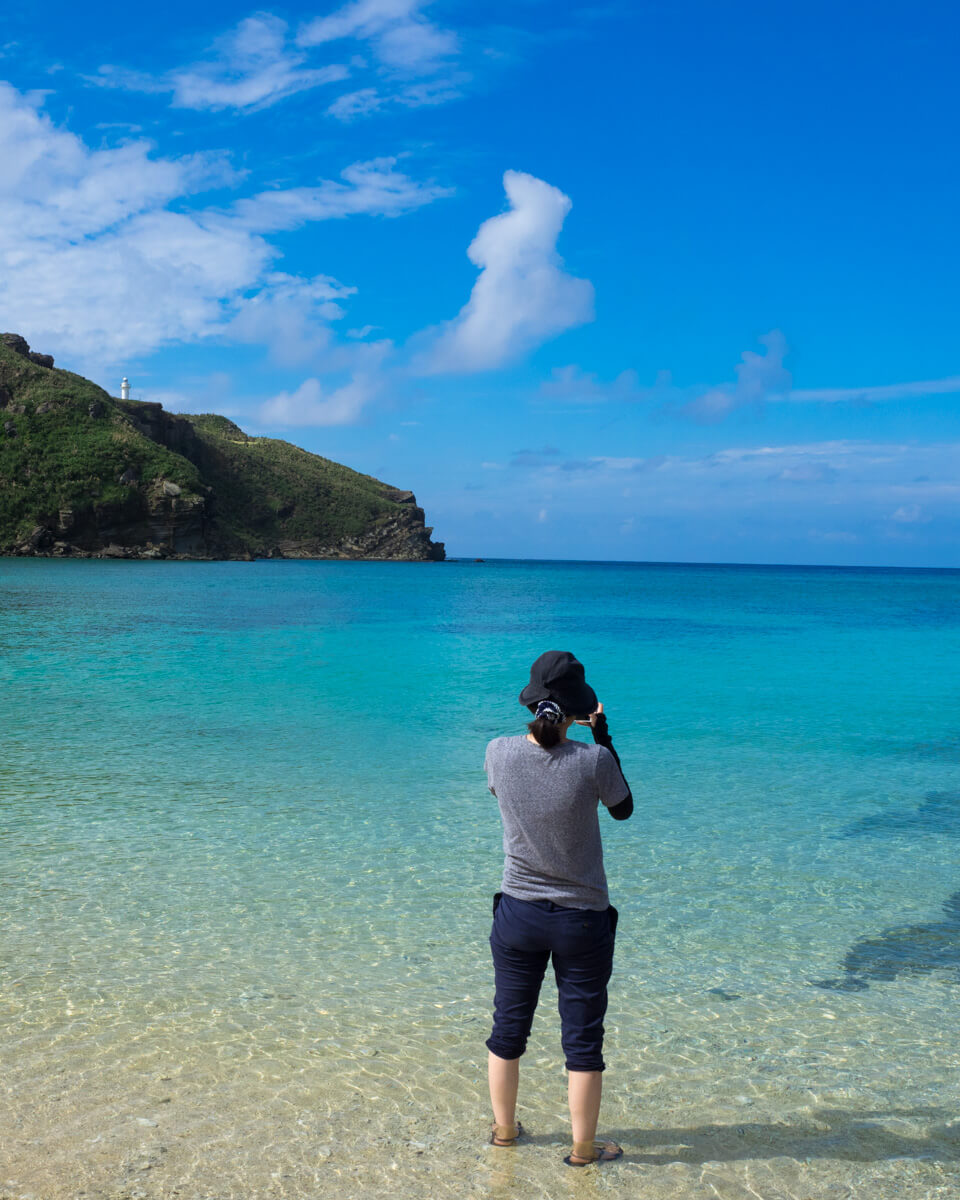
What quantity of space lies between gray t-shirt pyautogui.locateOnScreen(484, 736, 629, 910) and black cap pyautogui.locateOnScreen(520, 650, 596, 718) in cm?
16

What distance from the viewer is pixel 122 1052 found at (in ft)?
15.8

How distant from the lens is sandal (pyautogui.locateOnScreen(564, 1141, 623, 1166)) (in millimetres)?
3824

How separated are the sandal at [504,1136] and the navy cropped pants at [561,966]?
0.57m

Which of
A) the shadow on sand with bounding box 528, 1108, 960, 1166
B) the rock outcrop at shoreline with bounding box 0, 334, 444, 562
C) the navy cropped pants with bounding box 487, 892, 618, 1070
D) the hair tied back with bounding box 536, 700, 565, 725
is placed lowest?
the shadow on sand with bounding box 528, 1108, 960, 1166

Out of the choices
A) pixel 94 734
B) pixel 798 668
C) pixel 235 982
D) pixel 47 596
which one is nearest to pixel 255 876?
pixel 235 982

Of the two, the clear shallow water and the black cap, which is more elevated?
the black cap

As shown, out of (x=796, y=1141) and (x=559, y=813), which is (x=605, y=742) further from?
(x=796, y=1141)

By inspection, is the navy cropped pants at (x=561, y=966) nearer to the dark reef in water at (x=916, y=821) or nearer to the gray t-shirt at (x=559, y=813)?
the gray t-shirt at (x=559, y=813)

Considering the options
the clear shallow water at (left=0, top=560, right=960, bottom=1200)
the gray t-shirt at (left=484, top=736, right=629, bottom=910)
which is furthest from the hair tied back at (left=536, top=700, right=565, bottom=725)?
the clear shallow water at (left=0, top=560, right=960, bottom=1200)

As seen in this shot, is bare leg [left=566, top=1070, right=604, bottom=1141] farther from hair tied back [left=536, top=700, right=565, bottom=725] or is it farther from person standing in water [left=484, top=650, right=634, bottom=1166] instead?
hair tied back [left=536, top=700, right=565, bottom=725]

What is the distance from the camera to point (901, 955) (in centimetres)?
652

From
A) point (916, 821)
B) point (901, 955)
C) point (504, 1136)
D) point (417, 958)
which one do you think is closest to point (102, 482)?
point (916, 821)

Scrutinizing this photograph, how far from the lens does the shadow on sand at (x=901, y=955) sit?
6.10 meters

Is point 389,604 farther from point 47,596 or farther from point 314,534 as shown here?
point 314,534
